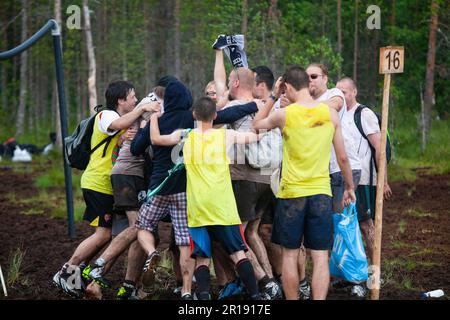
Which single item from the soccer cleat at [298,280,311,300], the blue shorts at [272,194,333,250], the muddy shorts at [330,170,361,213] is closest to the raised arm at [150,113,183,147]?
the blue shorts at [272,194,333,250]

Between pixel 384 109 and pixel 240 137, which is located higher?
pixel 384 109

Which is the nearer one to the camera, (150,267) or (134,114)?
(150,267)

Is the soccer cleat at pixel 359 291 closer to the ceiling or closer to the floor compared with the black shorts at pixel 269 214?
closer to the floor

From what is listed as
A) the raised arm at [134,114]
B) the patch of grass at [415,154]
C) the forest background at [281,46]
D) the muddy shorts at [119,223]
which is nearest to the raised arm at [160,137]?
the raised arm at [134,114]

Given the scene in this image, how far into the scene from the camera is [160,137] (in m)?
6.26

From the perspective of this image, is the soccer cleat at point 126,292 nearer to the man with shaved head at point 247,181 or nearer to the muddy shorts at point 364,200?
the man with shaved head at point 247,181

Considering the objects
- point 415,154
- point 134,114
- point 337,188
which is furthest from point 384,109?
point 415,154

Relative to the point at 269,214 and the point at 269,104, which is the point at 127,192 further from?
the point at 269,104

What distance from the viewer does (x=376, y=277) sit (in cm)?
612

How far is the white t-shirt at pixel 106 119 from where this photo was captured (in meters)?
6.82

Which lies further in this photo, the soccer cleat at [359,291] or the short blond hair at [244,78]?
the soccer cleat at [359,291]

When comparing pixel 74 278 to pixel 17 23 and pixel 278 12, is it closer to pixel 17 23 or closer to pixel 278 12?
pixel 278 12

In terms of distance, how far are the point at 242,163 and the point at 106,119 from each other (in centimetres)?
126

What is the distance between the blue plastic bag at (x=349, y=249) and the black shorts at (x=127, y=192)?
174cm
